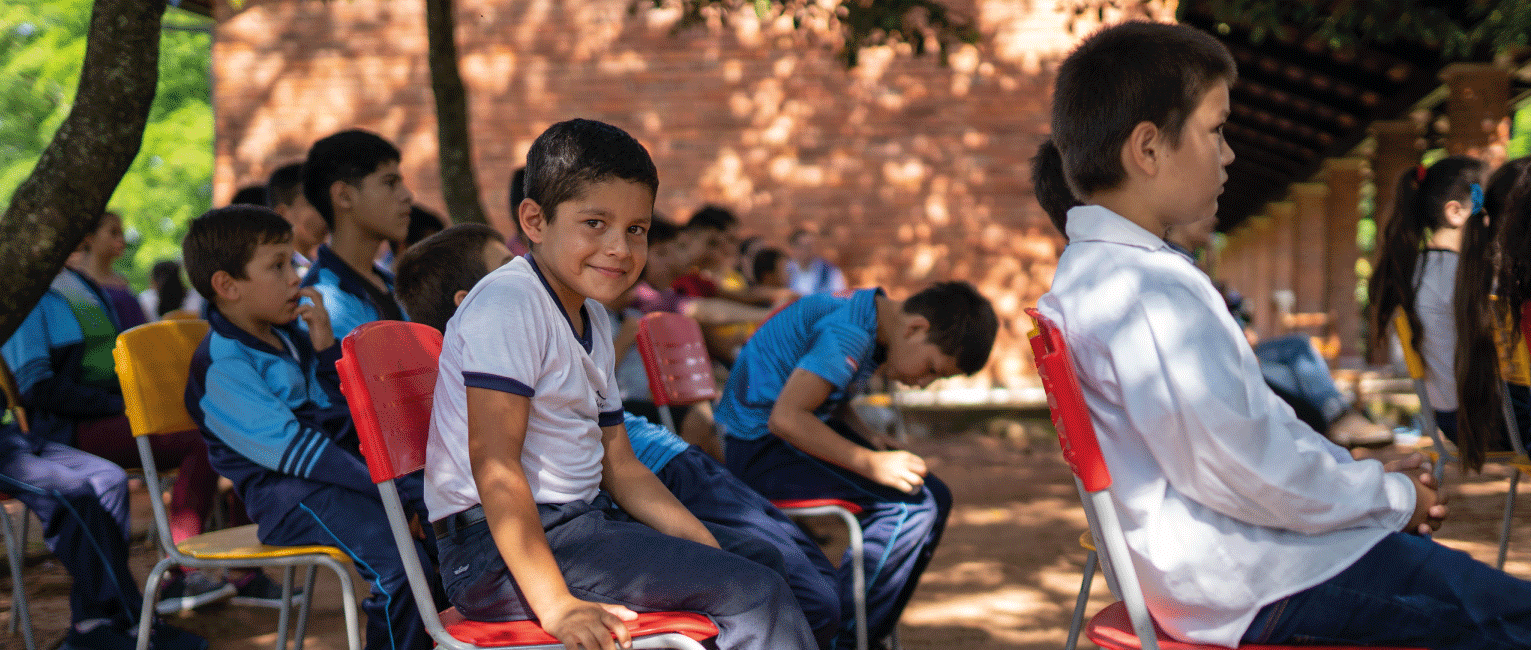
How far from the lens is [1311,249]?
1962 centimetres

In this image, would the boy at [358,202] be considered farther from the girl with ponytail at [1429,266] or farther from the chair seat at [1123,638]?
the girl with ponytail at [1429,266]

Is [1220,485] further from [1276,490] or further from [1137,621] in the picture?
[1137,621]

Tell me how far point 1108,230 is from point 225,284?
2.44 meters

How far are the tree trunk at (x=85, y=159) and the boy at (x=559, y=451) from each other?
6.19 feet

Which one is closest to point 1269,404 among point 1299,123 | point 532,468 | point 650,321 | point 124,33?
point 532,468

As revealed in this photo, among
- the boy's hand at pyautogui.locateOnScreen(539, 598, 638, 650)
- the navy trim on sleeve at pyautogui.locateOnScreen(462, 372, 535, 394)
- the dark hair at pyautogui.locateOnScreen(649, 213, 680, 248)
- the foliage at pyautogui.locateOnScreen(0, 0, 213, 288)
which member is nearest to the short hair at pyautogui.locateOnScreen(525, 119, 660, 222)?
the navy trim on sleeve at pyautogui.locateOnScreen(462, 372, 535, 394)

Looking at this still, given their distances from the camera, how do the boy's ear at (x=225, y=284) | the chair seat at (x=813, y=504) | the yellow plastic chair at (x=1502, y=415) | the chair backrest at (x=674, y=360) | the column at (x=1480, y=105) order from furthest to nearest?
the column at (x=1480, y=105), the chair backrest at (x=674, y=360), the yellow plastic chair at (x=1502, y=415), the boy's ear at (x=225, y=284), the chair seat at (x=813, y=504)

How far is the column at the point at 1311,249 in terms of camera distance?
62.3 ft

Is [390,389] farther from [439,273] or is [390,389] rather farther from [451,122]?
[451,122]

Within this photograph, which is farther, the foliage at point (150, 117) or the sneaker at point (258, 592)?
the foliage at point (150, 117)

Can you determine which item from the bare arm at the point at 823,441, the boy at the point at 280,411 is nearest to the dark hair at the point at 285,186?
the boy at the point at 280,411

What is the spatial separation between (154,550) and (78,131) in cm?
251

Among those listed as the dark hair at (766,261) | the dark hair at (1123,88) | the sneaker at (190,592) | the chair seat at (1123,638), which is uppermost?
the dark hair at (1123,88)

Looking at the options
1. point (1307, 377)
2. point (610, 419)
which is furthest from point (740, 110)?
point (610, 419)
